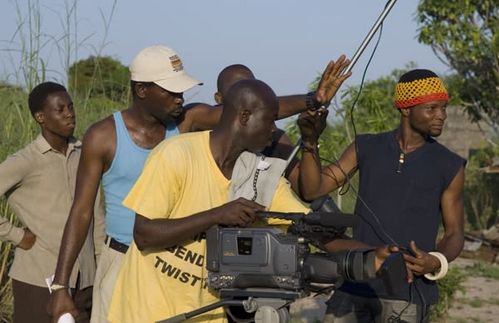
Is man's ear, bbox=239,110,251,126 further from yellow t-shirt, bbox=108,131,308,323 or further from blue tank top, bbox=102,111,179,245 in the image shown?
blue tank top, bbox=102,111,179,245

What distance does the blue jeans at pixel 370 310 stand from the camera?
14.2 ft

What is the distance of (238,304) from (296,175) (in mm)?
1304

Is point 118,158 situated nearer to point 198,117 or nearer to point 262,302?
point 198,117

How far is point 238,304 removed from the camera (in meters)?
3.37

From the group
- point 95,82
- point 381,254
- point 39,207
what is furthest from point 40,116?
point 95,82

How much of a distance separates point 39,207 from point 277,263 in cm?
210

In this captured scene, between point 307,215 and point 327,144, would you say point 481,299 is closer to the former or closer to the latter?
point 327,144

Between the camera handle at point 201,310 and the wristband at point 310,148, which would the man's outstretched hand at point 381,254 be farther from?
the wristband at point 310,148

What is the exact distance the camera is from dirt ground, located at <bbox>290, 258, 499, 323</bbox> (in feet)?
26.3

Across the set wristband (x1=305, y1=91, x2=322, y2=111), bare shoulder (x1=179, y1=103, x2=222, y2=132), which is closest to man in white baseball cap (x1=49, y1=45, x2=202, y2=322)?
bare shoulder (x1=179, y1=103, x2=222, y2=132)

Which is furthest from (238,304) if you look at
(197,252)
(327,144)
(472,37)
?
(472,37)

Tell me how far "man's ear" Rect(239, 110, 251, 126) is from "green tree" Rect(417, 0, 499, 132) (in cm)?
935

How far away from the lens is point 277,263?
3.24 meters

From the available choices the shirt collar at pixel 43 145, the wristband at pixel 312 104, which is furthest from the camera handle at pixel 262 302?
the shirt collar at pixel 43 145
